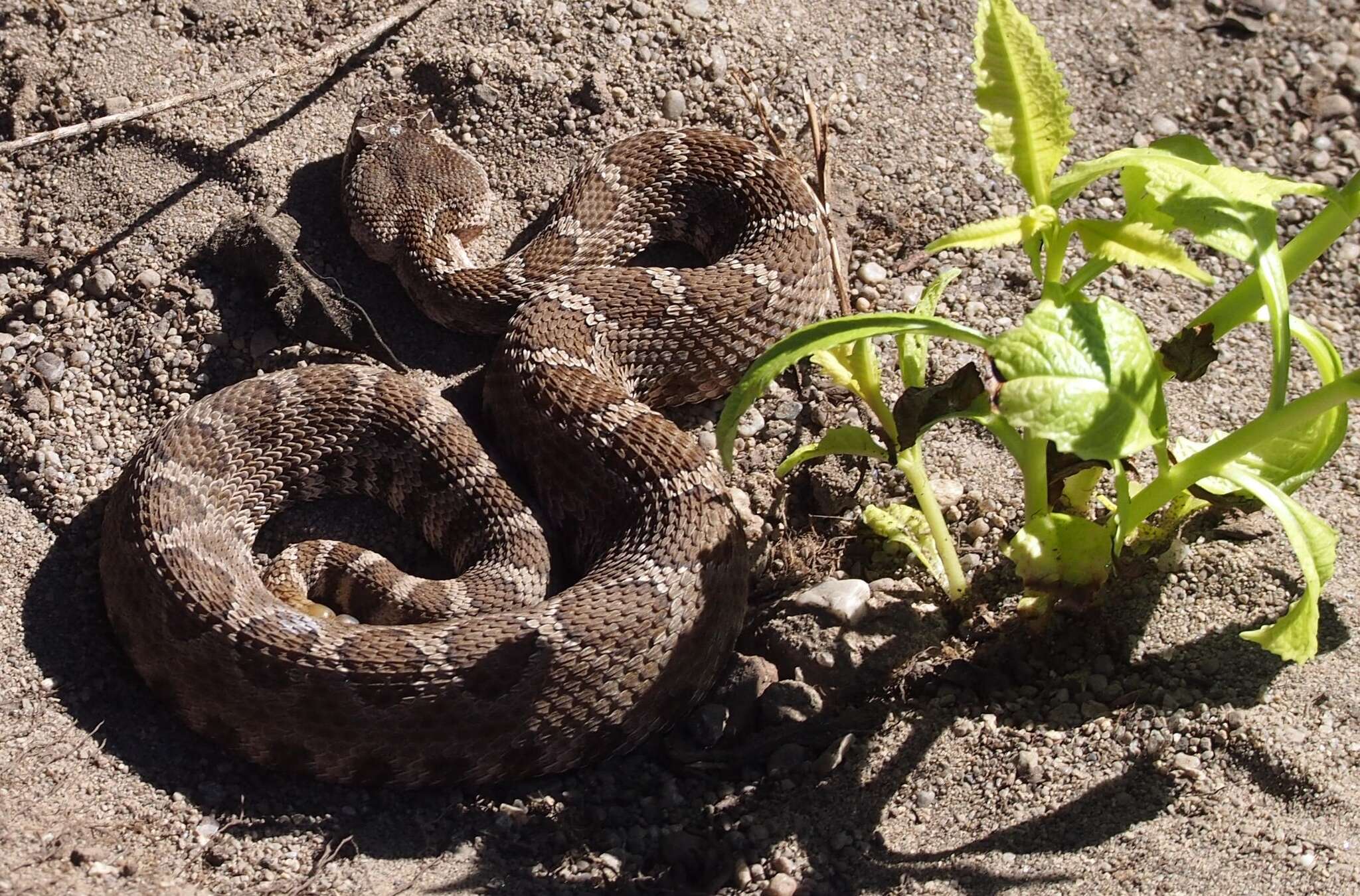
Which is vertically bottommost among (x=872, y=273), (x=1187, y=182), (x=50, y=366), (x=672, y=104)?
(x=50, y=366)

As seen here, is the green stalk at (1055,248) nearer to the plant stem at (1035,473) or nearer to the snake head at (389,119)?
the plant stem at (1035,473)

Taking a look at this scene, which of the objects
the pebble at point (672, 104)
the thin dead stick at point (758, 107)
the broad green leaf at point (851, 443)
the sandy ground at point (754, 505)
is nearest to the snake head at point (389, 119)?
the sandy ground at point (754, 505)

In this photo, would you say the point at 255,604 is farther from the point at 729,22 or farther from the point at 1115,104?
the point at 1115,104

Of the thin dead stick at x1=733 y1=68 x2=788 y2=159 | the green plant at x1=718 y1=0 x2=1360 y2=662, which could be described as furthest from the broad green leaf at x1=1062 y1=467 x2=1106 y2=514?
the thin dead stick at x1=733 y1=68 x2=788 y2=159

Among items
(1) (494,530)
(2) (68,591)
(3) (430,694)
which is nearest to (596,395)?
(1) (494,530)

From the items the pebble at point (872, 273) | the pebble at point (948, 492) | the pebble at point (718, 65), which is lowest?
the pebble at point (948, 492)

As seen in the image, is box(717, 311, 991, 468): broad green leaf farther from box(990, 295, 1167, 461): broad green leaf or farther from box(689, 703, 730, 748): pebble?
box(689, 703, 730, 748): pebble

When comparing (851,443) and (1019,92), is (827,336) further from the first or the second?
(1019,92)

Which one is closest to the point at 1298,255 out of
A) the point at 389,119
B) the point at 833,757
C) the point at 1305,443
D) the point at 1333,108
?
the point at 1305,443

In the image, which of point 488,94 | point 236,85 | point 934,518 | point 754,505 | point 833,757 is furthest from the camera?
point 488,94
